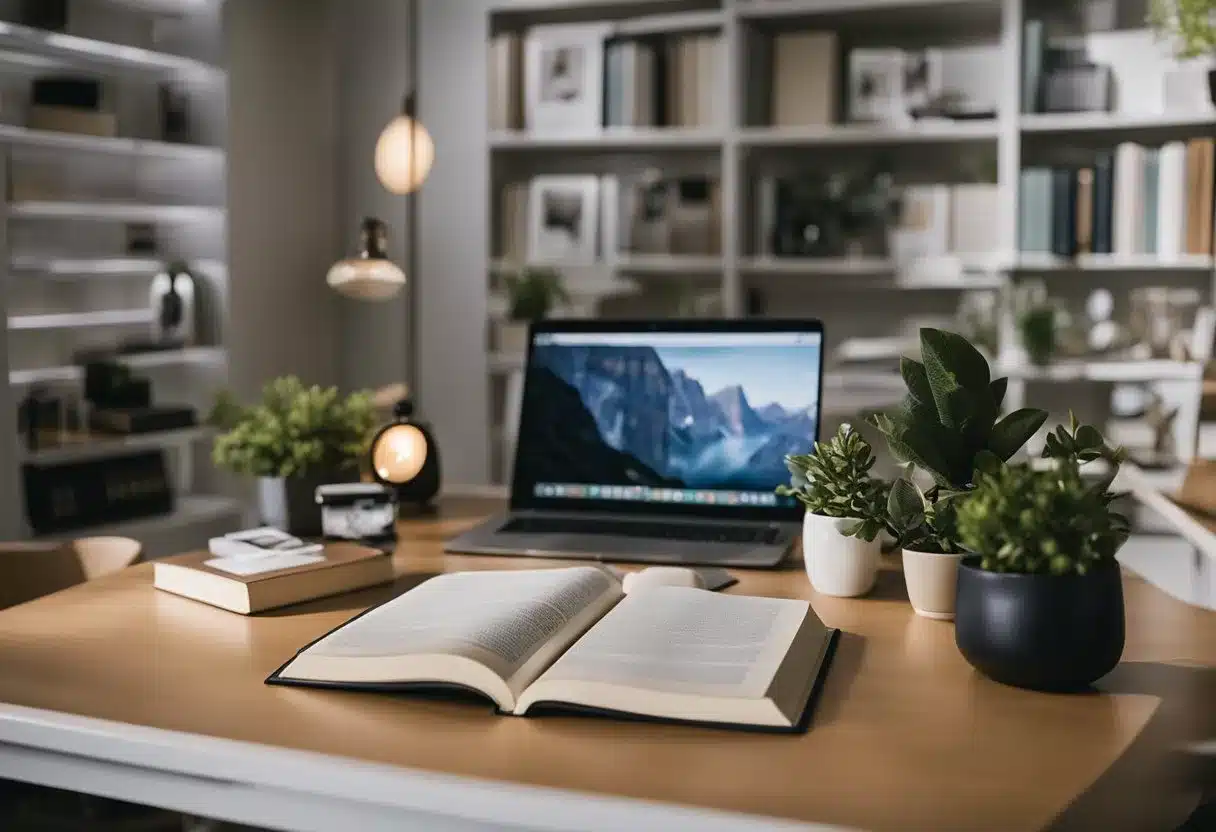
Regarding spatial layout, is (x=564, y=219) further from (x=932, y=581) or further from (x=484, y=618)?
(x=484, y=618)

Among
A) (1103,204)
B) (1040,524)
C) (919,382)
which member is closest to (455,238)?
(1103,204)

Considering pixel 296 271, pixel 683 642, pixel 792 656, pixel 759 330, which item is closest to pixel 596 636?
pixel 683 642

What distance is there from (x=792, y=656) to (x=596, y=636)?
7.4 inches

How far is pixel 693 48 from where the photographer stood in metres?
4.13

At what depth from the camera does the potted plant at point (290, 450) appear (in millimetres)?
1976

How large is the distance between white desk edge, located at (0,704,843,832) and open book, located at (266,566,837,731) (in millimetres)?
155

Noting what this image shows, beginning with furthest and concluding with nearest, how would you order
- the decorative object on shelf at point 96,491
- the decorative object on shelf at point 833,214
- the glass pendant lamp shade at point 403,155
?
the decorative object on shelf at point 833,214 < the decorative object on shelf at point 96,491 < the glass pendant lamp shade at point 403,155

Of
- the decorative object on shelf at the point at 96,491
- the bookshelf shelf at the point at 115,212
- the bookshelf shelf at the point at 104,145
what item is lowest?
the decorative object on shelf at the point at 96,491

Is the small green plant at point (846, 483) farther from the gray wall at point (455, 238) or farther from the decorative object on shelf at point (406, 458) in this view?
the gray wall at point (455, 238)

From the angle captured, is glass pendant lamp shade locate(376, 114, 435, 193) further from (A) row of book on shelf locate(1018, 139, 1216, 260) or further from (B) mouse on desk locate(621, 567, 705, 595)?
(A) row of book on shelf locate(1018, 139, 1216, 260)

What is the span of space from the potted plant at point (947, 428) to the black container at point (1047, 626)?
8.3 inches

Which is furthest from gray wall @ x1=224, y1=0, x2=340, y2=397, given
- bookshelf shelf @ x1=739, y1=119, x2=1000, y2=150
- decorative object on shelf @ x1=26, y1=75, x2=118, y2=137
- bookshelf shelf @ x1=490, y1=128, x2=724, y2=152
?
bookshelf shelf @ x1=739, y1=119, x2=1000, y2=150

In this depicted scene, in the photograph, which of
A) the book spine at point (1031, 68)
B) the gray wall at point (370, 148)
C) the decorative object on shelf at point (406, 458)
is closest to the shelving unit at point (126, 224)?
the gray wall at point (370, 148)

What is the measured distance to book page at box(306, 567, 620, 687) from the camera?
1.23 meters
